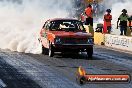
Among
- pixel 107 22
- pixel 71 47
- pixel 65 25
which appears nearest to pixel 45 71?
pixel 71 47

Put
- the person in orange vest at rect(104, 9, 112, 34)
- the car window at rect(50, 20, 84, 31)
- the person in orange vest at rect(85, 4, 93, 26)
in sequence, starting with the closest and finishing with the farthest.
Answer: the car window at rect(50, 20, 84, 31) → the person in orange vest at rect(104, 9, 112, 34) → the person in orange vest at rect(85, 4, 93, 26)

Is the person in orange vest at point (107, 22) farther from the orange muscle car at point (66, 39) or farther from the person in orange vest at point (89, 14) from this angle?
the orange muscle car at point (66, 39)

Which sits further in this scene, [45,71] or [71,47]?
[71,47]

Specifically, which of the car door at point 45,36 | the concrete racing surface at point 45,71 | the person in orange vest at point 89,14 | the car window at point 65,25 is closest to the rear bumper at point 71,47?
the concrete racing surface at point 45,71

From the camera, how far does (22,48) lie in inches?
831

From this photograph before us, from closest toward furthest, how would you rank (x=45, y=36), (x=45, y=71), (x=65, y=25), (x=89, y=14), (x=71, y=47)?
(x=45, y=71) < (x=71, y=47) < (x=65, y=25) < (x=45, y=36) < (x=89, y=14)

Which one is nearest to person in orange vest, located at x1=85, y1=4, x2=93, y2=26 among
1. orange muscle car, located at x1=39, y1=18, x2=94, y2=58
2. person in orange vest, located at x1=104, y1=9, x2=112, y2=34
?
person in orange vest, located at x1=104, y1=9, x2=112, y2=34

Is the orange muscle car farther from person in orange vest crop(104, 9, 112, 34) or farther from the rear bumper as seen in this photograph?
person in orange vest crop(104, 9, 112, 34)

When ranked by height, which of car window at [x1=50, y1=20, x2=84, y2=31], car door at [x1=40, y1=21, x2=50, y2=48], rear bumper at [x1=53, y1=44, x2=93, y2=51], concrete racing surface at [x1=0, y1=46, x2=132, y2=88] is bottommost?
concrete racing surface at [x1=0, y1=46, x2=132, y2=88]

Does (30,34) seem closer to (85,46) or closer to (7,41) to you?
(7,41)

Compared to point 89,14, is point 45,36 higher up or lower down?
lower down

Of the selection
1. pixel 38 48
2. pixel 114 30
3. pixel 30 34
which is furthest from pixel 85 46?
pixel 114 30

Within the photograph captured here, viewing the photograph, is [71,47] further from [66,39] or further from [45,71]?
[45,71]

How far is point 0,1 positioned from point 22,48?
2675 centimetres
